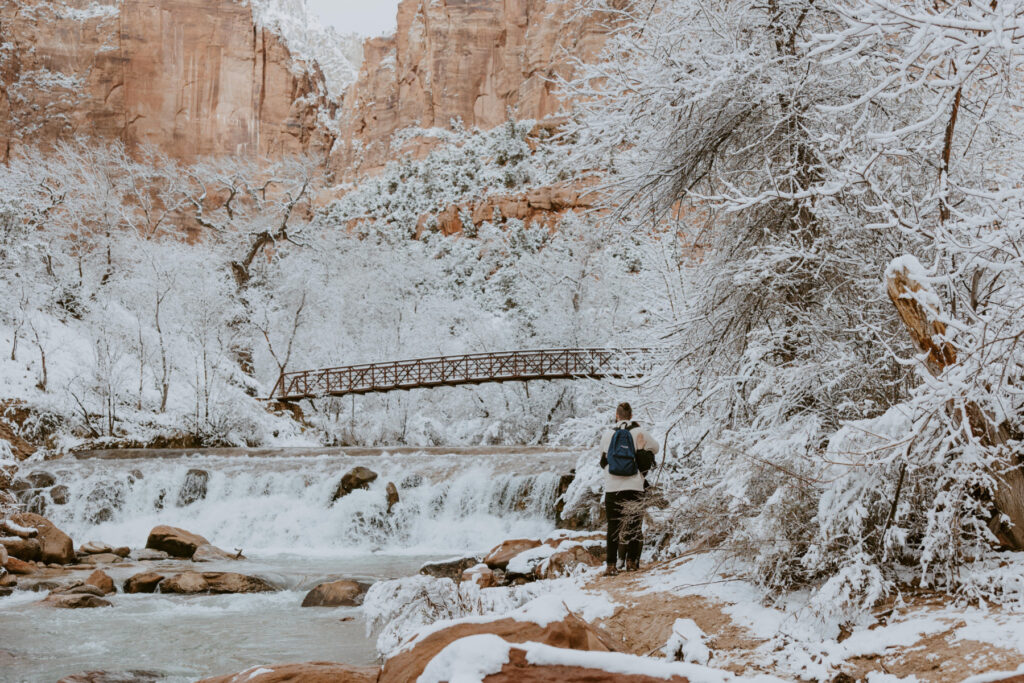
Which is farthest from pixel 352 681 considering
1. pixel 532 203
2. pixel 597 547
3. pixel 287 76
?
pixel 287 76

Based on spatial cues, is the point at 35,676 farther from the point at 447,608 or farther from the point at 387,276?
the point at 387,276

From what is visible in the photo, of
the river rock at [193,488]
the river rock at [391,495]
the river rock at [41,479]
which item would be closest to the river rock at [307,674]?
the river rock at [391,495]

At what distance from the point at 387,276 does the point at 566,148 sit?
98.0ft

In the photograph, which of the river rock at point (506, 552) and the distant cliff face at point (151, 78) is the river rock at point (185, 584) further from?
the distant cliff face at point (151, 78)

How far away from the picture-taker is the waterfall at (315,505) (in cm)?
1498

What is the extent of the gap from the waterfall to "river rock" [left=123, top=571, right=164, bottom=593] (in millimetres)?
3815

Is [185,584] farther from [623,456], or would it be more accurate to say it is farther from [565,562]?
[623,456]

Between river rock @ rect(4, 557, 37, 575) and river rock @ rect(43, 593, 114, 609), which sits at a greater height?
river rock @ rect(4, 557, 37, 575)

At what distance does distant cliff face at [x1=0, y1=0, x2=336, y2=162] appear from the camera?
68.4 m

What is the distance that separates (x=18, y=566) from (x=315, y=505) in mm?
5651

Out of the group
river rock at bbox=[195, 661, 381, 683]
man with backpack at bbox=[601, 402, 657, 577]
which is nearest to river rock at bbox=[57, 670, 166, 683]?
river rock at bbox=[195, 661, 381, 683]

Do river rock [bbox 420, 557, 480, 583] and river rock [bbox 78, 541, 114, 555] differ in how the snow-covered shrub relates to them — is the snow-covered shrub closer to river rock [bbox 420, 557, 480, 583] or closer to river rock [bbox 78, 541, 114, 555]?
river rock [bbox 420, 557, 480, 583]

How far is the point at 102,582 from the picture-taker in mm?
10523

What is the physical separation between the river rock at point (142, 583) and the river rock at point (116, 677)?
13.8 ft
